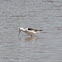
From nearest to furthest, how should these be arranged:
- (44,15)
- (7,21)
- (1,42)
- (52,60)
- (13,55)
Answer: (52,60) < (13,55) < (1,42) < (7,21) < (44,15)

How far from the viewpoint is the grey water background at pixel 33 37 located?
32.9 feet

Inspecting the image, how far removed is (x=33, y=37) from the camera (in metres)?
13.5

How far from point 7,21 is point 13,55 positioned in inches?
289

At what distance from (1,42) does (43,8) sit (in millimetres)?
10988

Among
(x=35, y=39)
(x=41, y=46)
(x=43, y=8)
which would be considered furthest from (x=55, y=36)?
(x=43, y=8)

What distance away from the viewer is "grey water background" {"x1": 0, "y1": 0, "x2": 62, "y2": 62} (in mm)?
10023

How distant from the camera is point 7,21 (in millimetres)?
17344

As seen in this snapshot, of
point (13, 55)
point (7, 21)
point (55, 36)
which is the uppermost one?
point (13, 55)

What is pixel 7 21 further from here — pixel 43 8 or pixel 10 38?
pixel 43 8

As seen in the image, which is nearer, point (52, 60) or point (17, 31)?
point (52, 60)

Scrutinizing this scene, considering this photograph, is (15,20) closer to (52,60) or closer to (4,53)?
(4,53)

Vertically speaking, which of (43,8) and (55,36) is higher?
(55,36)

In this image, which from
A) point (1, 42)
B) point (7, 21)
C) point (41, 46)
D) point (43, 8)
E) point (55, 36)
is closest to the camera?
point (41, 46)

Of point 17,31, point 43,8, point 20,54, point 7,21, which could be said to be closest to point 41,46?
point 20,54
